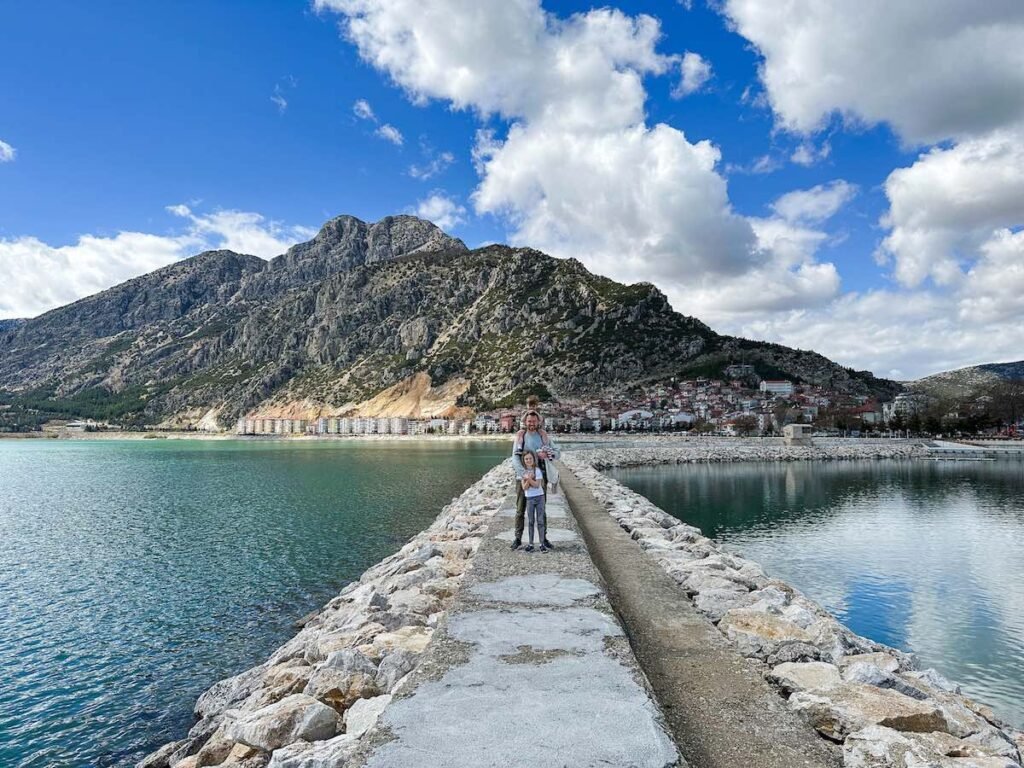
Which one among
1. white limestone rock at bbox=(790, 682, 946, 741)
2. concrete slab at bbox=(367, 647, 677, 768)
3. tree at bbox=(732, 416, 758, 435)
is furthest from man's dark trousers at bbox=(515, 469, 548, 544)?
tree at bbox=(732, 416, 758, 435)

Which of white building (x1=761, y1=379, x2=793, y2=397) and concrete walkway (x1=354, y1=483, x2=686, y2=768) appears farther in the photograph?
white building (x1=761, y1=379, x2=793, y2=397)

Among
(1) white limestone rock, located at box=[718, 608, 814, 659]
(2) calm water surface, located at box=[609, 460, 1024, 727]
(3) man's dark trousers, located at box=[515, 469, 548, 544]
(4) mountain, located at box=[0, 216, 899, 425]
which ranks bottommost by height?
(2) calm water surface, located at box=[609, 460, 1024, 727]

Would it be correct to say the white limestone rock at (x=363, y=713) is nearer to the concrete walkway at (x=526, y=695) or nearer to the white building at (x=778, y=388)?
the concrete walkway at (x=526, y=695)

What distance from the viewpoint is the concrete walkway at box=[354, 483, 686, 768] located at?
11.1ft

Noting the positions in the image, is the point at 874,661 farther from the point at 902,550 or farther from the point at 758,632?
the point at 902,550

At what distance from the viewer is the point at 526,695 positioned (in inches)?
164

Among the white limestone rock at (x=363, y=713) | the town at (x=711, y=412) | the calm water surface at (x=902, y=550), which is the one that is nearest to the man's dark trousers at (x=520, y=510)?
the white limestone rock at (x=363, y=713)

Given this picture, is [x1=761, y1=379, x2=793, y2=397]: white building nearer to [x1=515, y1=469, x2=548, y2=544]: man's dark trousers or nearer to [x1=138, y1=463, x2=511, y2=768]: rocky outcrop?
[x1=138, y1=463, x2=511, y2=768]: rocky outcrop

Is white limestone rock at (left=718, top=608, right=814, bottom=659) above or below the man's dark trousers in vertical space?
below

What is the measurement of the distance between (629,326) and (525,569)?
151282 millimetres

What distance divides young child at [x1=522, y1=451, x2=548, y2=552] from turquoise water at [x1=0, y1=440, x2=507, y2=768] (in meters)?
5.68

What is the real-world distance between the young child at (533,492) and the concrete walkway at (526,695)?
2179 millimetres

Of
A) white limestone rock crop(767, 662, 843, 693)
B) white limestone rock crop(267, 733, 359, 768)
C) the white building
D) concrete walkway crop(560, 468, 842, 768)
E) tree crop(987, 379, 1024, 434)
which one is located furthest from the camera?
the white building

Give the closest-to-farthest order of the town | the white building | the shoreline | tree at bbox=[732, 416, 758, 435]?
the shoreline
tree at bbox=[732, 416, 758, 435]
the town
the white building
